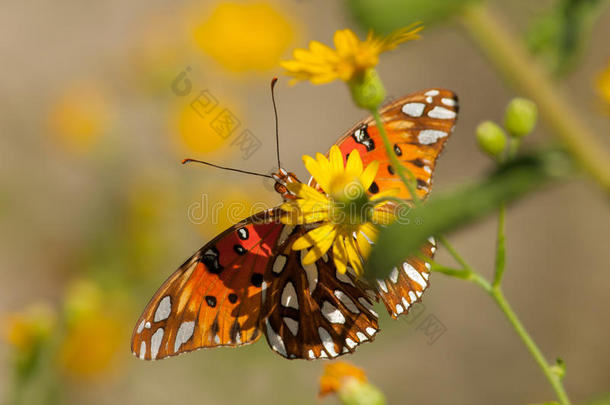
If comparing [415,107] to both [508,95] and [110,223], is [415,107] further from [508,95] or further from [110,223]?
[508,95]

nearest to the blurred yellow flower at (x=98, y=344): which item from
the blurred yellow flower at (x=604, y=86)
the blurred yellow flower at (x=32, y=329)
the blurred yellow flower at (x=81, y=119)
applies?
the blurred yellow flower at (x=32, y=329)

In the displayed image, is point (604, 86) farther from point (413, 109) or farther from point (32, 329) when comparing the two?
point (32, 329)

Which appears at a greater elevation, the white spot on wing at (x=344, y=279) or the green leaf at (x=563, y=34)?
the green leaf at (x=563, y=34)

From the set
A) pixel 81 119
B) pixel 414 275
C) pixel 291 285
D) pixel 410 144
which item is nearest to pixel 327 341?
pixel 291 285

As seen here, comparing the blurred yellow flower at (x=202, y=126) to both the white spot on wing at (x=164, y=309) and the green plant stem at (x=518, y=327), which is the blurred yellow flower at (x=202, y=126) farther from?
the green plant stem at (x=518, y=327)

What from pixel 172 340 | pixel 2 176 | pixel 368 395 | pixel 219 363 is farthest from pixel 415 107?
pixel 2 176

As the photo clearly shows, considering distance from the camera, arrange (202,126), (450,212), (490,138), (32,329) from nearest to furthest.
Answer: (450,212) → (490,138) → (32,329) → (202,126)
